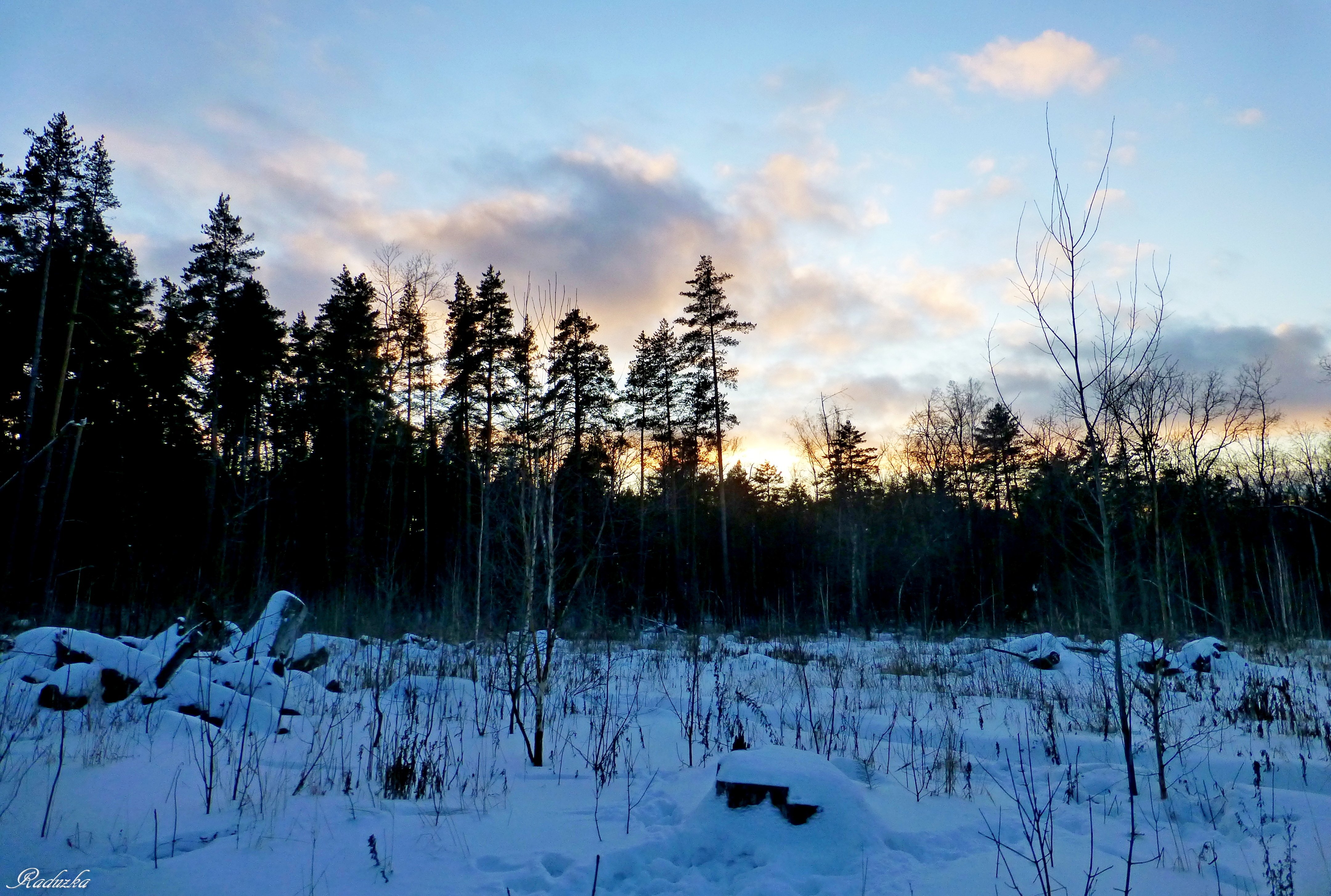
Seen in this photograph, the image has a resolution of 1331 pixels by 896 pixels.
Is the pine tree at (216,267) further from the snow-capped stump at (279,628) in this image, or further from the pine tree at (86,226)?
the snow-capped stump at (279,628)

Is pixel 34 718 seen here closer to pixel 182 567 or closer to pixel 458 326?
pixel 182 567

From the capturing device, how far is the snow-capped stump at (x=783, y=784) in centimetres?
370

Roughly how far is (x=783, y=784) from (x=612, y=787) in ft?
4.97

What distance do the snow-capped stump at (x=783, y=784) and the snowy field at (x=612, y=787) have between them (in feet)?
0.04

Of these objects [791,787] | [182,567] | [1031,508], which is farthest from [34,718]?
[1031,508]

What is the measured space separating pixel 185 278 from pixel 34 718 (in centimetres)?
2362

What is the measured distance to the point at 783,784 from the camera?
3.80m

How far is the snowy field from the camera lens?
128 inches

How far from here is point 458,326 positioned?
85.0 feet

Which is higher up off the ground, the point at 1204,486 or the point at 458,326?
the point at 458,326

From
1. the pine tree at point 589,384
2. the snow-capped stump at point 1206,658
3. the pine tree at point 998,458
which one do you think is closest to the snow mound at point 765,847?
the snow-capped stump at point 1206,658

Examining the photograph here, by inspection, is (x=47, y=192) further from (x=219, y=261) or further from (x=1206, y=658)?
(x=1206, y=658)
